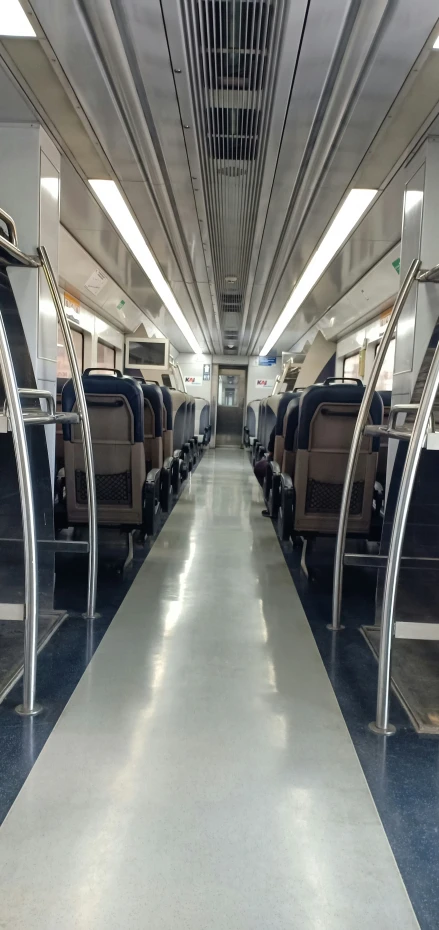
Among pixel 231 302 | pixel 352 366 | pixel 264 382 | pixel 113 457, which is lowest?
pixel 113 457

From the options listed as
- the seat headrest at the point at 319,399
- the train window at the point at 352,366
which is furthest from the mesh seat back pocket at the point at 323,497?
the train window at the point at 352,366

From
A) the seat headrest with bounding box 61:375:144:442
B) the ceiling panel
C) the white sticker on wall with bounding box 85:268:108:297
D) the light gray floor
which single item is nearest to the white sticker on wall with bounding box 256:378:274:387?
the white sticker on wall with bounding box 85:268:108:297

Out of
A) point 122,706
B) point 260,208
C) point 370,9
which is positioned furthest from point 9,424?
point 260,208

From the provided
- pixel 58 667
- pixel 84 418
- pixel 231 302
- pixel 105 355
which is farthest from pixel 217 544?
pixel 105 355

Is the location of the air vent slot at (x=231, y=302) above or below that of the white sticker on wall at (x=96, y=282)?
above

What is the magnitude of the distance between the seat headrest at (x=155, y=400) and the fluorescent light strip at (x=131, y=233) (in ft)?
5.32

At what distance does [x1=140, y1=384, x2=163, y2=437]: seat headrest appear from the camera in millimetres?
4750

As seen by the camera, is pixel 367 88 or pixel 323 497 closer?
pixel 367 88

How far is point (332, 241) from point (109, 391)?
11.0ft

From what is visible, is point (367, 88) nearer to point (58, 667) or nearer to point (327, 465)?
point (327, 465)

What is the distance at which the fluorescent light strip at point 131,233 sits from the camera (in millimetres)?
4715

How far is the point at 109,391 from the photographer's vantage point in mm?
3789

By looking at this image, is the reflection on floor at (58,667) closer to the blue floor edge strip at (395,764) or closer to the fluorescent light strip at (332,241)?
the blue floor edge strip at (395,764)

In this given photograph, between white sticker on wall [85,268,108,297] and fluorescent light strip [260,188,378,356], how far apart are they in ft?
8.73
